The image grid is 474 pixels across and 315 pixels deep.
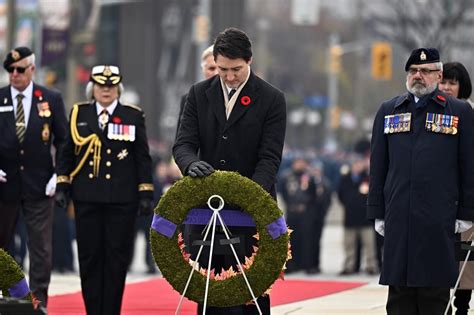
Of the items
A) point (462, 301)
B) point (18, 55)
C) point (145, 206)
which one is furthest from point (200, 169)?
point (18, 55)

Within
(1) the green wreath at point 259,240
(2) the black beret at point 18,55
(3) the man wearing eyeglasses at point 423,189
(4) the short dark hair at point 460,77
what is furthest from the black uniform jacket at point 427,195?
(2) the black beret at point 18,55

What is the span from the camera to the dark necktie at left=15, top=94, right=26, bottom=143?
12.6m

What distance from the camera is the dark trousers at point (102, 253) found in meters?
11.4

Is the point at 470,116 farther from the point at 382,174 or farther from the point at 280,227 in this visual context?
the point at 280,227

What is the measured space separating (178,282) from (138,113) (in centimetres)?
292

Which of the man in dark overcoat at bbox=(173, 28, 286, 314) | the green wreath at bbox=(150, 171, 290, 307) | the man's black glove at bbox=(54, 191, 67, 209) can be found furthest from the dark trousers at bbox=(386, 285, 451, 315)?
the man's black glove at bbox=(54, 191, 67, 209)

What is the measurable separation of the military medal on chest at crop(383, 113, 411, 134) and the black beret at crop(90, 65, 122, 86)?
9.31 ft

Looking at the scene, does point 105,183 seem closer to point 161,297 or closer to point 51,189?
point 51,189

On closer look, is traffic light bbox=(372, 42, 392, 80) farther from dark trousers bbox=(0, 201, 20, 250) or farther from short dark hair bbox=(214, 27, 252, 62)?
short dark hair bbox=(214, 27, 252, 62)

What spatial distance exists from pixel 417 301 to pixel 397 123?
3.86ft

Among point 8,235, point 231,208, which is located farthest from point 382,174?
point 8,235

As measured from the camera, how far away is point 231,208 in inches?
360

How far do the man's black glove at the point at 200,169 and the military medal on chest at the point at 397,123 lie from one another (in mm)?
1347

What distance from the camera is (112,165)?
11539 millimetres
